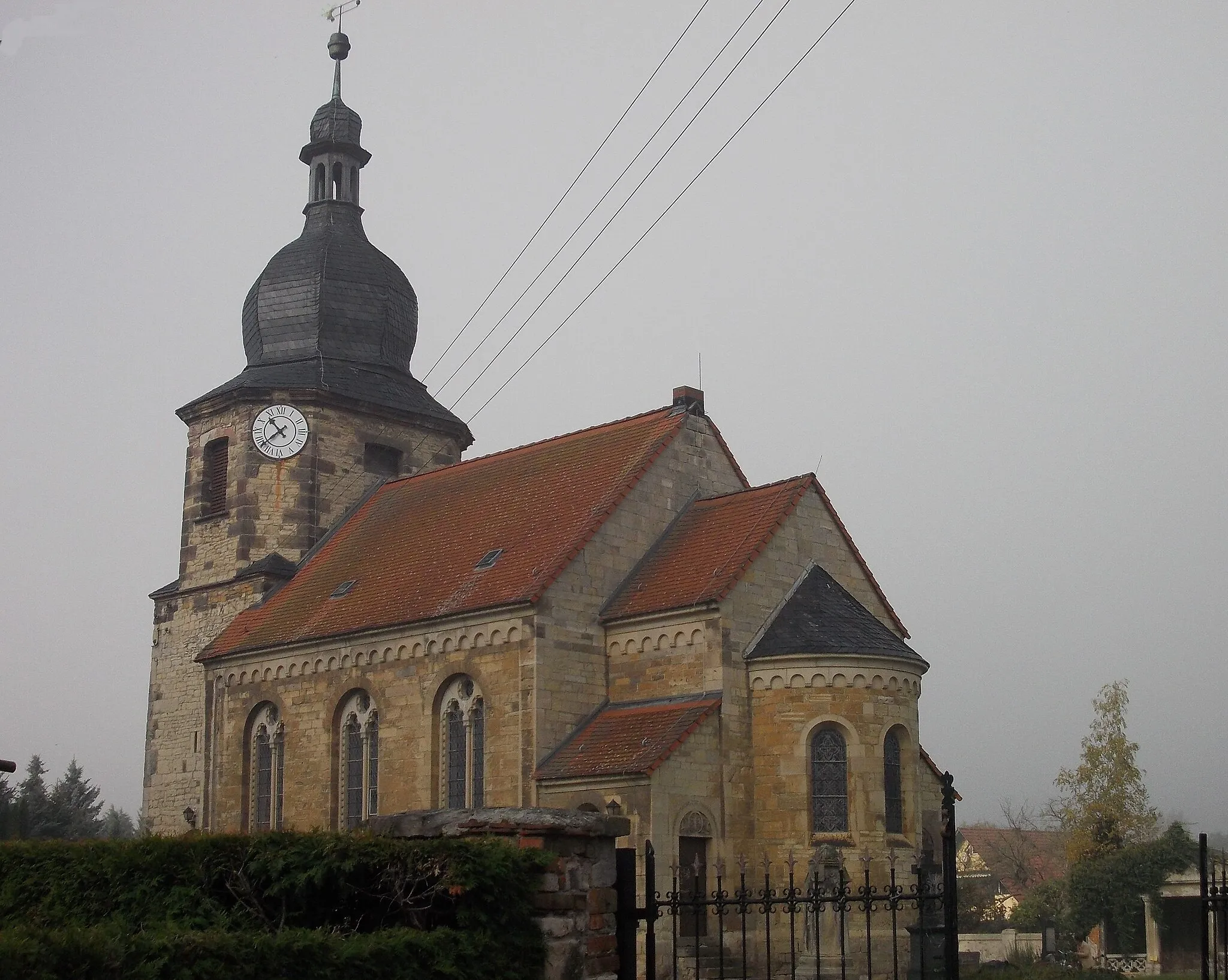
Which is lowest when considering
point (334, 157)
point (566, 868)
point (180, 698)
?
point (566, 868)

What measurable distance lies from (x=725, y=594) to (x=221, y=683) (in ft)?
41.7

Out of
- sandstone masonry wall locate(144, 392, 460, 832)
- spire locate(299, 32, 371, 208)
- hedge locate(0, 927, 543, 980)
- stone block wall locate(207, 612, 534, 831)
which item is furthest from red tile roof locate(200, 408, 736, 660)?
hedge locate(0, 927, 543, 980)

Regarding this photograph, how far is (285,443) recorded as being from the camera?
120 ft

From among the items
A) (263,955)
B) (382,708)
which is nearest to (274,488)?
(382,708)

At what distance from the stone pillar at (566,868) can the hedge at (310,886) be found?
0.50 feet

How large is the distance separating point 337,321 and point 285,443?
370cm

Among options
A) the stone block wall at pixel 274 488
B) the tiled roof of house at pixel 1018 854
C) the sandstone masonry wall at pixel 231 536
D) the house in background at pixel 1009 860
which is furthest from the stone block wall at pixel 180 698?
the tiled roof of house at pixel 1018 854

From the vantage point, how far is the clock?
36.4 m

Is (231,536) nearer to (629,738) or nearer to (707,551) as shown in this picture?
(707,551)

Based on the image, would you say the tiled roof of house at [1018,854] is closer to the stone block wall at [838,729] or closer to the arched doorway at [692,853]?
the stone block wall at [838,729]

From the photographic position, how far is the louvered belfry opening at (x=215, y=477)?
37281 millimetres

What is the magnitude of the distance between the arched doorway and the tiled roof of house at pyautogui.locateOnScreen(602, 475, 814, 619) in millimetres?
3752

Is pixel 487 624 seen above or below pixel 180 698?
above

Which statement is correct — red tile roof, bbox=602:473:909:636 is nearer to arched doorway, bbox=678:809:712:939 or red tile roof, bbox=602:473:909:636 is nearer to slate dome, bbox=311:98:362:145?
arched doorway, bbox=678:809:712:939
